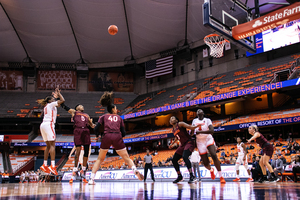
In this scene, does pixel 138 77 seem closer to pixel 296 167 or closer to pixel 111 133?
pixel 296 167

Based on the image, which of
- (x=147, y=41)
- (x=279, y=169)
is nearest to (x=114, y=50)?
(x=147, y=41)

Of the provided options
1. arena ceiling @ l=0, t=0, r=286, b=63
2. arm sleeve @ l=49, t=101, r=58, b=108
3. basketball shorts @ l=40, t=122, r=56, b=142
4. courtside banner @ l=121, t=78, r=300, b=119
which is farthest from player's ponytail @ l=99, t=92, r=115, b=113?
arena ceiling @ l=0, t=0, r=286, b=63

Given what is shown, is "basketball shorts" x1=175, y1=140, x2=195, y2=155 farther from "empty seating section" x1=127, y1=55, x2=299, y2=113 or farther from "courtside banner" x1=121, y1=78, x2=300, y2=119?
"empty seating section" x1=127, y1=55, x2=299, y2=113

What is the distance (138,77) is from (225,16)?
1299 inches

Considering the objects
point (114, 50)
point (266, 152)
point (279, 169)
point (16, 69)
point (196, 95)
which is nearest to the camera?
point (266, 152)

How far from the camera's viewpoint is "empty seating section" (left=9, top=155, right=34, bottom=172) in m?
33.5

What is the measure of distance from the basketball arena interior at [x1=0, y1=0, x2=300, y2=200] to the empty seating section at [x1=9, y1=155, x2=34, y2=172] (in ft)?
0.40

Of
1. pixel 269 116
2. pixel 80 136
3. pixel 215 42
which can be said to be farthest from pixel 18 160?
pixel 80 136

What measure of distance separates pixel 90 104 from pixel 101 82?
507cm

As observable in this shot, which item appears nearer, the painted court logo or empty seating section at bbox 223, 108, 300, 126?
the painted court logo

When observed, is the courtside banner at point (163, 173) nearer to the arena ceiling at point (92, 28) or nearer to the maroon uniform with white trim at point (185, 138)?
the maroon uniform with white trim at point (185, 138)

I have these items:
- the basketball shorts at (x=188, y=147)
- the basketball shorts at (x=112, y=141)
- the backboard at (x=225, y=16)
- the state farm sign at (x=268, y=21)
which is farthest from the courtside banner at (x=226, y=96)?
the basketball shorts at (x=112, y=141)

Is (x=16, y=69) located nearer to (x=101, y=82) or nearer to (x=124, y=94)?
(x=101, y=82)

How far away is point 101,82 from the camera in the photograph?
1704 inches
